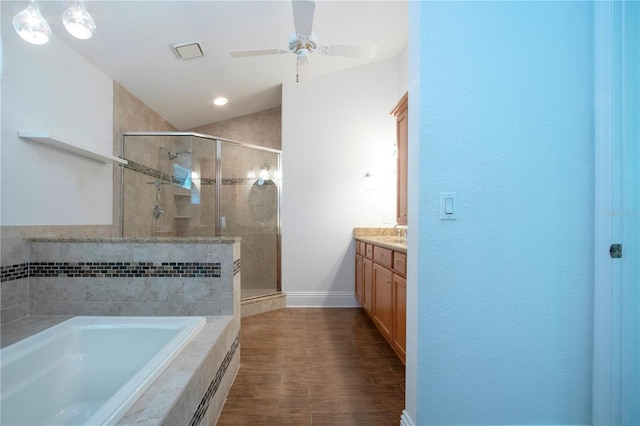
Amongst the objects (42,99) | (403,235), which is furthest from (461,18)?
(42,99)

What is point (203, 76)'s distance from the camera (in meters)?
3.04

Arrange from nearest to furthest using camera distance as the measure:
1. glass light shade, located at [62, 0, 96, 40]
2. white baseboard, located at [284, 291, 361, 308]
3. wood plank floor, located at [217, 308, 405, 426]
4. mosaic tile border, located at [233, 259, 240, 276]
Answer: glass light shade, located at [62, 0, 96, 40] → wood plank floor, located at [217, 308, 405, 426] → mosaic tile border, located at [233, 259, 240, 276] → white baseboard, located at [284, 291, 361, 308]

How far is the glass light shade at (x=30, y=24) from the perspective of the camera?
4.42ft

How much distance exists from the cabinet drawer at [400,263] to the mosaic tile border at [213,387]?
1.22 m

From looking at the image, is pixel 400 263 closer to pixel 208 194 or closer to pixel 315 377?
pixel 315 377

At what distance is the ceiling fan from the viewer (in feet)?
6.44

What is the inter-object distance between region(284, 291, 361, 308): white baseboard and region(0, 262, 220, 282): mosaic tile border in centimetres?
182

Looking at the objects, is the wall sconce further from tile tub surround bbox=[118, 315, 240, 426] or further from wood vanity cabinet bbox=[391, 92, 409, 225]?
wood vanity cabinet bbox=[391, 92, 409, 225]

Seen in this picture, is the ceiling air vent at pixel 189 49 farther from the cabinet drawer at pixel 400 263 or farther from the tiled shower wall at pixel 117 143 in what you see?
the cabinet drawer at pixel 400 263

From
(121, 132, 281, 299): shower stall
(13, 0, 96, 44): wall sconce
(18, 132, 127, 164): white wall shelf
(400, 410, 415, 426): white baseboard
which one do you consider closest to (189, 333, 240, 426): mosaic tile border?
(400, 410, 415, 426): white baseboard

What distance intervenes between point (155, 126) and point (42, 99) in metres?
1.73

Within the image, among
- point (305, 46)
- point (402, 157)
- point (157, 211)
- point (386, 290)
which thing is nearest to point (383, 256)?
point (386, 290)

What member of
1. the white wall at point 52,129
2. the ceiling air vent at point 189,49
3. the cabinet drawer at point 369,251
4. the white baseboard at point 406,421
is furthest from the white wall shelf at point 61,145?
the white baseboard at point 406,421

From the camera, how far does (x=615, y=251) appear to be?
4.06 feet
